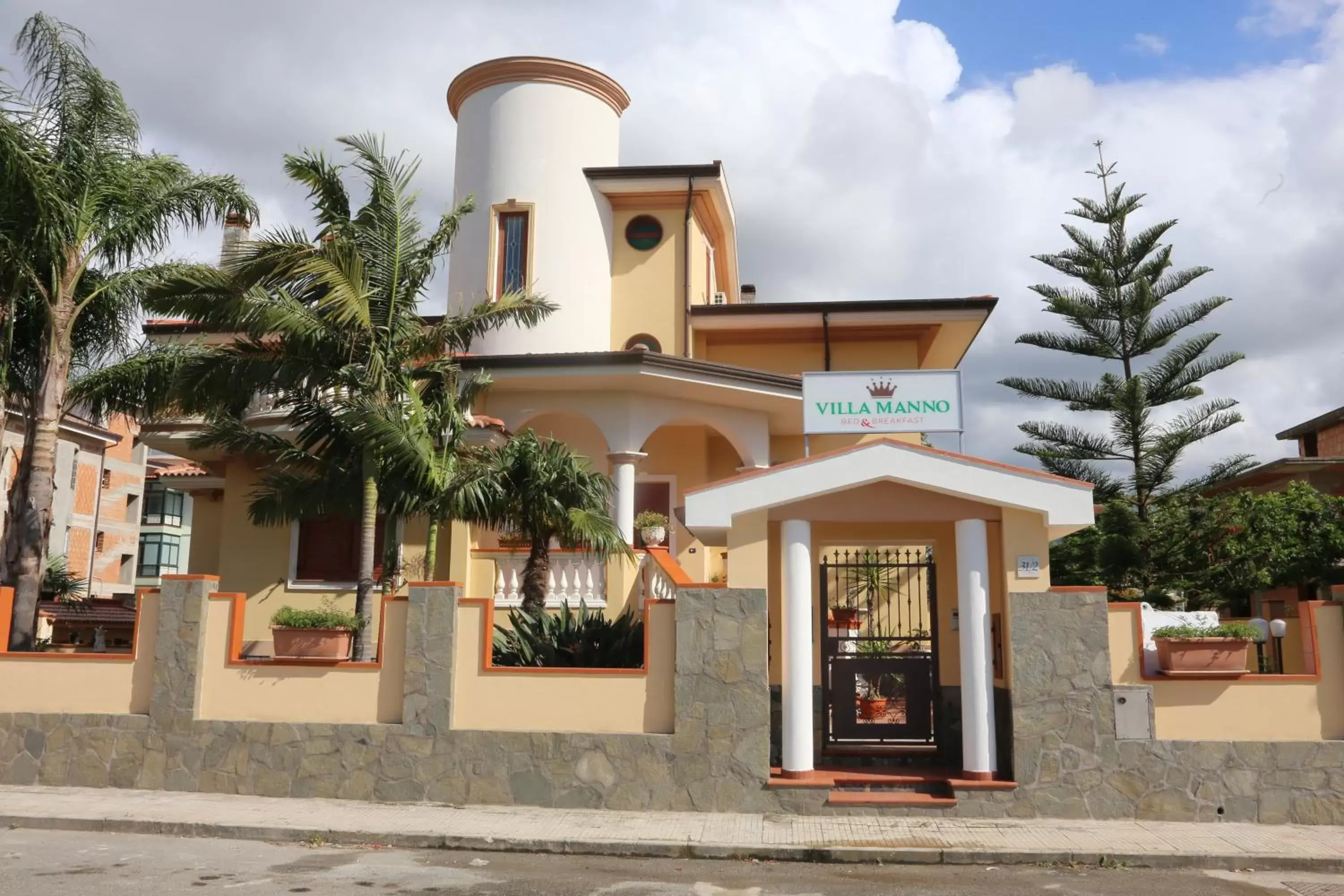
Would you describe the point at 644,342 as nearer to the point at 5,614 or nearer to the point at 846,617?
the point at 846,617

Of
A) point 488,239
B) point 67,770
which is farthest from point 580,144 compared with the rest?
point 67,770

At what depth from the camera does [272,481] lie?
1373cm

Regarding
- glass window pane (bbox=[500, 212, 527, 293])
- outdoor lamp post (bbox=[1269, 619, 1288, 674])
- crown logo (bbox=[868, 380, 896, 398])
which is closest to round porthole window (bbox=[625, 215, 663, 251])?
glass window pane (bbox=[500, 212, 527, 293])

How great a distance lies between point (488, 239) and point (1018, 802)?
15.0 metres

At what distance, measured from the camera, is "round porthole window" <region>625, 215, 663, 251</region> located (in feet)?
72.4

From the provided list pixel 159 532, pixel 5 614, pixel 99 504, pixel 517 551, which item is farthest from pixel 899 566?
pixel 159 532

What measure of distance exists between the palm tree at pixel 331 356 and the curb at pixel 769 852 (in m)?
2.87

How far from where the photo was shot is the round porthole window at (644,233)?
22.1 metres

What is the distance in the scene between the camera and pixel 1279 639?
12.4m

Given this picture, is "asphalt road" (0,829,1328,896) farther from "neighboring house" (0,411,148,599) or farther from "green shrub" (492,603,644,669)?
"neighboring house" (0,411,148,599)

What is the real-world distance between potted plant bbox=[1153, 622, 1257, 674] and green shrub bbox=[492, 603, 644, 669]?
5.44 meters

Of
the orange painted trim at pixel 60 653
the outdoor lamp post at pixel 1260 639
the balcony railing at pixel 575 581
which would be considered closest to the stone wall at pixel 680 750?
the orange painted trim at pixel 60 653

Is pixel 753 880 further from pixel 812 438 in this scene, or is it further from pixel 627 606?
pixel 812 438

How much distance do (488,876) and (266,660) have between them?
4.79 meters
